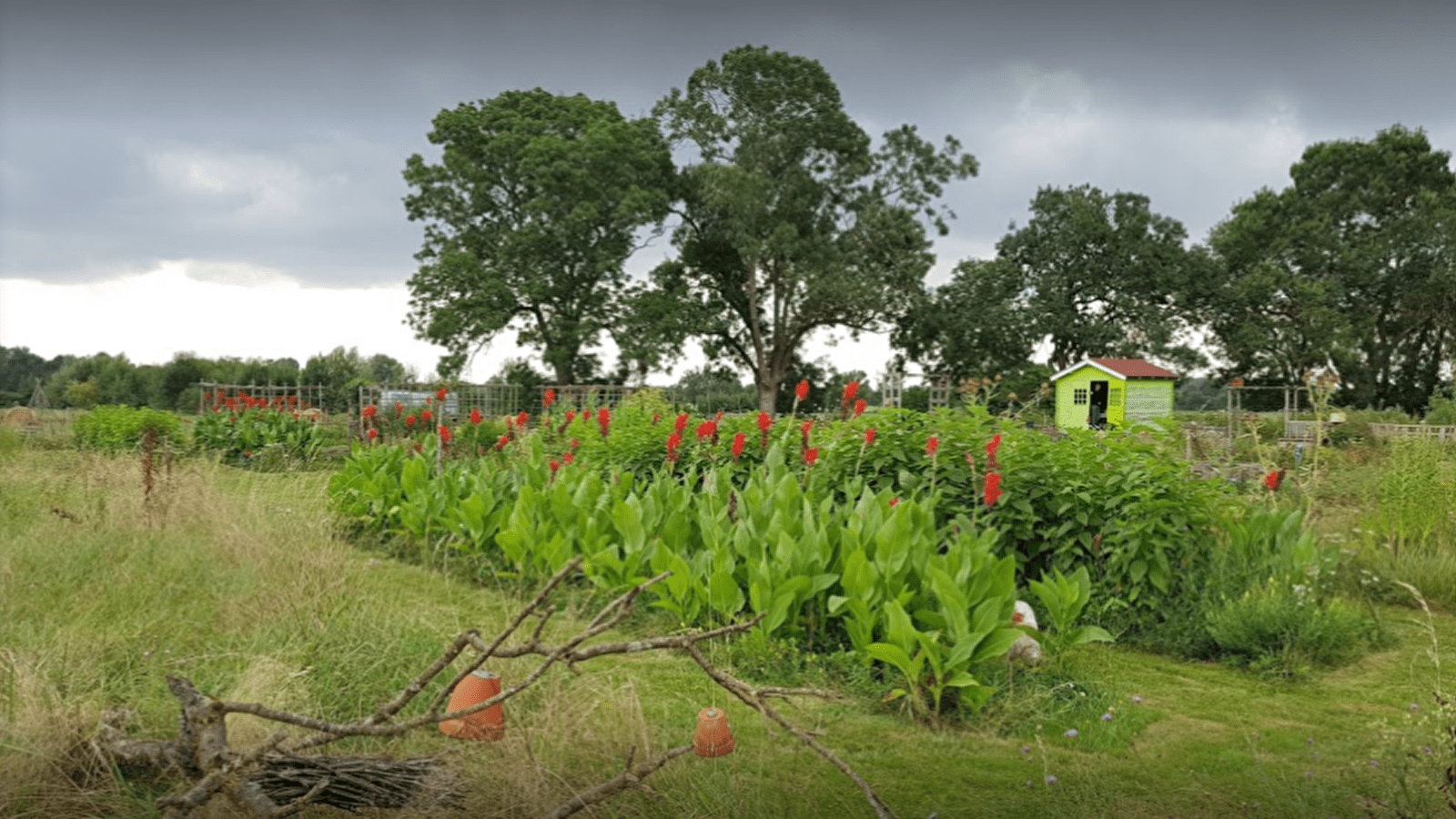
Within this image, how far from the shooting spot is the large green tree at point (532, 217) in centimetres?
2514

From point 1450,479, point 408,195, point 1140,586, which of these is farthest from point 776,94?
point 1140,586

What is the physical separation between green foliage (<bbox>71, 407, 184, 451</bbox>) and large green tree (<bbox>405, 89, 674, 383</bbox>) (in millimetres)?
10415

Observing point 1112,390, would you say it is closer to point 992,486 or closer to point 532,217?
point 532,217

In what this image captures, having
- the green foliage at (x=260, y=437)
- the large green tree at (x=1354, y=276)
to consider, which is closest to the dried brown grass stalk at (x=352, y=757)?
the green foliage at (x=260, y=437)

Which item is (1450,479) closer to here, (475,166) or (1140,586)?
(1140,586)

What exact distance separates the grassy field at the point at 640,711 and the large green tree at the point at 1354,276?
2552cm

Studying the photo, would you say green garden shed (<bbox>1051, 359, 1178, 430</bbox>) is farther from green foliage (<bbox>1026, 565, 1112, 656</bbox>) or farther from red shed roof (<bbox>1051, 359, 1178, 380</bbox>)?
green foliage (<bbox>1026, 565, 1112, 656</bbox>)

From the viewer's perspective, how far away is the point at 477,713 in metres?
3.29

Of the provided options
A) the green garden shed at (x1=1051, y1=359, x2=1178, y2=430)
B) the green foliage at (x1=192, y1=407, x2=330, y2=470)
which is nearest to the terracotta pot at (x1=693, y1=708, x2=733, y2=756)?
the green foliage at (x1=192, y1=407, x2=330, y2=470)

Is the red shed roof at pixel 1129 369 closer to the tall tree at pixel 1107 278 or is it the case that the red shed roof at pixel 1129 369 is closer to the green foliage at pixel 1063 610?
the tall tree at pixel 1107 278

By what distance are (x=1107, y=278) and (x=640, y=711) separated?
2940cm

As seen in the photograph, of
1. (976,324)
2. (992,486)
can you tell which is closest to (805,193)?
(976,324)

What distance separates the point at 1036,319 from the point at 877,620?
26.7m

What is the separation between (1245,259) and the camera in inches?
1182
